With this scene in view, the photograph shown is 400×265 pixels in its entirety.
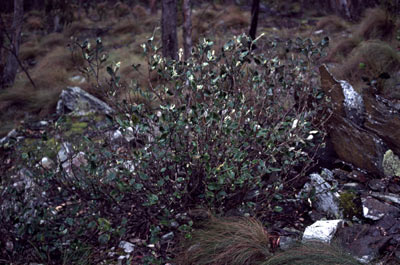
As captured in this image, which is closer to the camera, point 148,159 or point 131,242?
point 148,159

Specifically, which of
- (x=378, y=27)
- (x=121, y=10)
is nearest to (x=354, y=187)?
(x=378, y=27)

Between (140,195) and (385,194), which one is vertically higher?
(140,195)

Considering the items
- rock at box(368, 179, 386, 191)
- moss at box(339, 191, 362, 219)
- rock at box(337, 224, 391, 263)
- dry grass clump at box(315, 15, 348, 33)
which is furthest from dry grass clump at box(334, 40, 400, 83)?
dry grass clump at box(315, 15, 348, 33)

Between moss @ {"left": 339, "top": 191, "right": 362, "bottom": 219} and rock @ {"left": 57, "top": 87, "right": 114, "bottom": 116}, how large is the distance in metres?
4.25

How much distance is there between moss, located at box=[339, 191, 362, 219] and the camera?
2715mm

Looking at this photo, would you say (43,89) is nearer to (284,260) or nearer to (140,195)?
(140,195)

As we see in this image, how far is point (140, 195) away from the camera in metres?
2.59

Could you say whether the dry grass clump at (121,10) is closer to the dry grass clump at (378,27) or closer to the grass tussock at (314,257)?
the dry grass clump at (378,27)

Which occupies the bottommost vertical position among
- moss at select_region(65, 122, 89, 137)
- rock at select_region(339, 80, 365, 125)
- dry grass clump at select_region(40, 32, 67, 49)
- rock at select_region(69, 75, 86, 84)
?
moss at select_region(65, 122, 89, 137)

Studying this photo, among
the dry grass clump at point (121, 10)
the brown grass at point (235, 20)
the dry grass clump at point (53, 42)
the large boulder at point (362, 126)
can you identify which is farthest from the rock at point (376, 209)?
the dry grass clump at point (121, 10)

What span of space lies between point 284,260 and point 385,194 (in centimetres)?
123

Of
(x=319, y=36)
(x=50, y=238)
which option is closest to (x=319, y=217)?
(x=50, y=238)

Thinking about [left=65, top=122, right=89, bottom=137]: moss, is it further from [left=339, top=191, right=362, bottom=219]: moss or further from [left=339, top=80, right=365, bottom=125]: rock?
[left=339, top=191, right=362, bottom=219]: moss

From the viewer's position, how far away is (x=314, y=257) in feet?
6.68
